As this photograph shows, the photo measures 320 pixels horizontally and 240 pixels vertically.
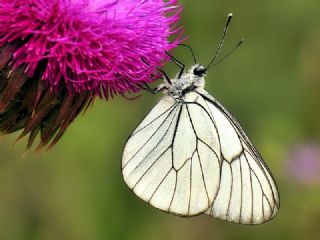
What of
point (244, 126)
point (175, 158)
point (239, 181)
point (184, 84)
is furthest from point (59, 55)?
point (244, 126)

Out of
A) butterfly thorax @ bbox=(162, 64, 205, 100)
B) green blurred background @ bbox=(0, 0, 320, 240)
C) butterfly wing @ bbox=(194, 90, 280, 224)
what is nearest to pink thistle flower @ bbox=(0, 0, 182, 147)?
butterfly thorax @ bbox=(162, 64, 205, 100)

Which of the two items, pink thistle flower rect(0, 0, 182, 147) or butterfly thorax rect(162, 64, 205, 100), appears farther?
butterfly thorax rect(162, 64, 205, 100)

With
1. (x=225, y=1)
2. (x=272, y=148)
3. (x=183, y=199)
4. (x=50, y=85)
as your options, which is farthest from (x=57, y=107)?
(x=225, y=1)

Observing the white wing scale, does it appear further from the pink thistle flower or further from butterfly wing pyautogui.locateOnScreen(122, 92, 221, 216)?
the pink thistle flower

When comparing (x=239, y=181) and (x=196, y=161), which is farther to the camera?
(x=196, y=161)

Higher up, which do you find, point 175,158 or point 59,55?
point 175,158

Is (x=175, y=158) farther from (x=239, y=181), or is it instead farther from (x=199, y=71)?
(x=199, y=71)
